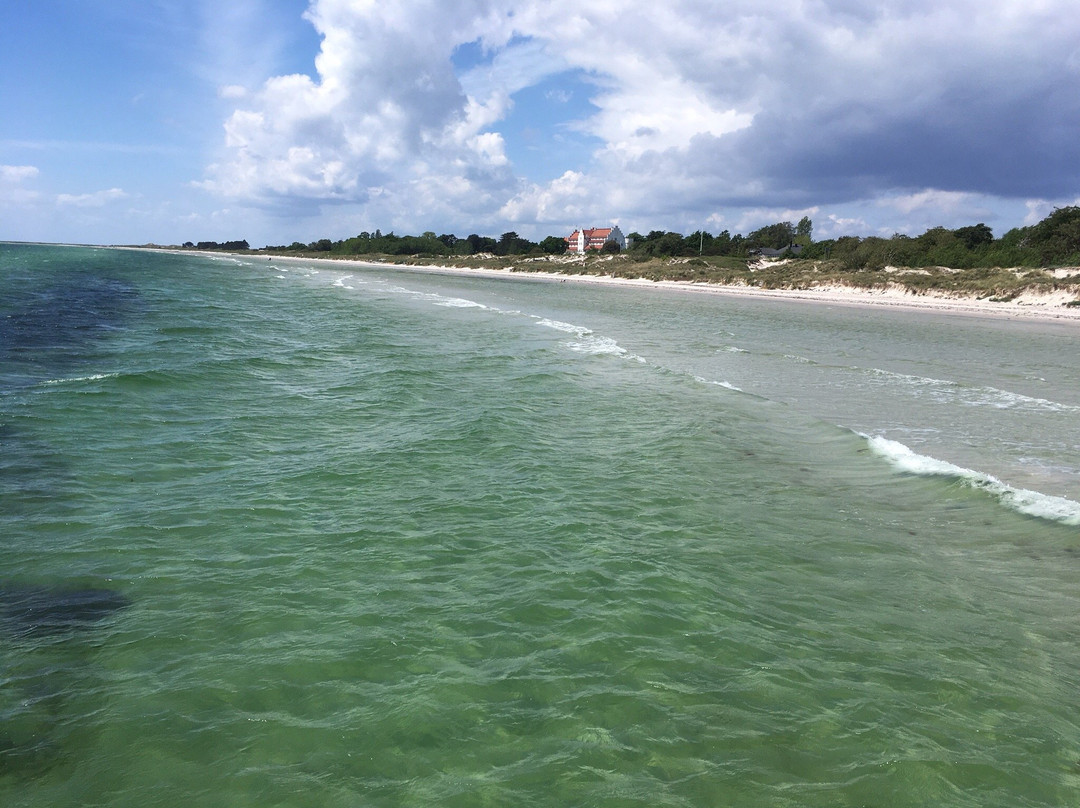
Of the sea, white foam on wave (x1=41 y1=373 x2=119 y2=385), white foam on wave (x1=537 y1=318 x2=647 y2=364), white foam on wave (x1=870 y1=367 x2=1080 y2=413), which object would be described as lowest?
the sea

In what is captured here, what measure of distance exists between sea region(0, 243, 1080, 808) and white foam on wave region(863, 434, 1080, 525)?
0.20ft

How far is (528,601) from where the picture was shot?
5676 millimetres

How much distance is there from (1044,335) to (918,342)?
33.5ft

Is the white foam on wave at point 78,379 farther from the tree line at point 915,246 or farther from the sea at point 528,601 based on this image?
the tree line at point 915,246

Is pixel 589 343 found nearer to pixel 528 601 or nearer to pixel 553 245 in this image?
pixel 528 601

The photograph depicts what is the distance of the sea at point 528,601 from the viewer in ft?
12.5

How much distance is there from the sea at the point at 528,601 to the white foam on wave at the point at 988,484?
60mm

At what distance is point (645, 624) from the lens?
539 centimetres

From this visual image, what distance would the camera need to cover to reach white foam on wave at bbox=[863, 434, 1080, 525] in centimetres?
799

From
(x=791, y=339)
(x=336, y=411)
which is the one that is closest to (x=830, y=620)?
(x=336, y=411)

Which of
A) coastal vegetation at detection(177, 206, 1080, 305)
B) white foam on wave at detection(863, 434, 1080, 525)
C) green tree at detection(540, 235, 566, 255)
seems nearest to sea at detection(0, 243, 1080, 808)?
white foam on wave at detection(863, 434, 1080, 525)

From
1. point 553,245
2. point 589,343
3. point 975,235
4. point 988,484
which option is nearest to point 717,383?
point 988,484

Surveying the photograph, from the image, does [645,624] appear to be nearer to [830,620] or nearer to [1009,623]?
[830,620]

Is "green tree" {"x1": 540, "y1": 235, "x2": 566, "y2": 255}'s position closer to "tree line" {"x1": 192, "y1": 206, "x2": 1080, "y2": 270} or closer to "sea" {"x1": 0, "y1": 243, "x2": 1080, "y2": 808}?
"tree line" {"x1": 192, "y1": 206, "x2": 1080, "y2": 270}
